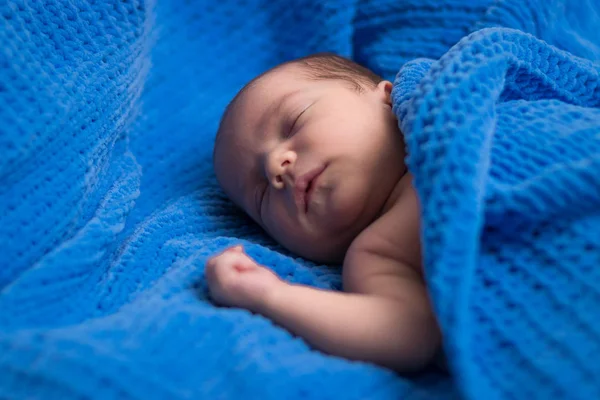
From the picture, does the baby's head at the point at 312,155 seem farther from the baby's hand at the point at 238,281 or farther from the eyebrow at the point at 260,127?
the baby's hand at the point at 238,281

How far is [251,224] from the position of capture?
1155mm

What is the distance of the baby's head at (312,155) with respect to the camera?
0.92 m

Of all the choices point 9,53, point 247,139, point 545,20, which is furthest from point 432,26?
point 9,53

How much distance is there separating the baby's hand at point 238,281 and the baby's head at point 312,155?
0.51 feet

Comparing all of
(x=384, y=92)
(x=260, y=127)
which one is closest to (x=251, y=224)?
(x=260, y=127)

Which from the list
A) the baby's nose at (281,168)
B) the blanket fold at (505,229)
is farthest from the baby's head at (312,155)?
the blanket fold at (505,229)

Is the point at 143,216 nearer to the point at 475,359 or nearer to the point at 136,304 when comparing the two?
the point at 136,304

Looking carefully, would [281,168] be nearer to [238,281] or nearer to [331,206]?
[331,206]

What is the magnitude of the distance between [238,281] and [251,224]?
1.17ft

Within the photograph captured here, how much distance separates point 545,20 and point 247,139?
665 mm

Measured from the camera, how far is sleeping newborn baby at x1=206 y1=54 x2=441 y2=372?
0.74m

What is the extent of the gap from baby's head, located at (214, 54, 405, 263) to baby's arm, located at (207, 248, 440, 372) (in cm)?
14

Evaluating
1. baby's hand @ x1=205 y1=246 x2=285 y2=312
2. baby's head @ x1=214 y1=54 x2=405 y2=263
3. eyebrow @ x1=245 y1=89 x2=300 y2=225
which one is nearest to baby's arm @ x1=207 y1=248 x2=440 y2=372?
baby's hand @ x1=205 y1=246 x2=285 y2=312

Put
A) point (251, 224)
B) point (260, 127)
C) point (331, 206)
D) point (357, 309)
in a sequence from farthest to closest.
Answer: point (251, 224) → point (260, 127) → point (331, 206) → point (357, 309)
